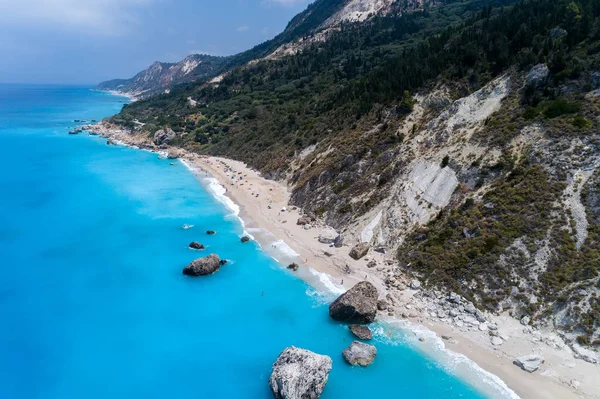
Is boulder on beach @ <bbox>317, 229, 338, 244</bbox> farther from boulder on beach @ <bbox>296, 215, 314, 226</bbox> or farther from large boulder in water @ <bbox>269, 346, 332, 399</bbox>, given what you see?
large boulder in water @ <bbox>269, 346, 332, 399</bbox>

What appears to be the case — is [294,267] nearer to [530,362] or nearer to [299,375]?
[299,375]

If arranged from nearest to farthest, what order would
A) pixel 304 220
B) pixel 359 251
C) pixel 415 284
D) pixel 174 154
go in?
pixel 415 284
pixel 359 251
pixel 304 220
pixel 174 154

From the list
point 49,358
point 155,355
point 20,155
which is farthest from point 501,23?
point 20,155

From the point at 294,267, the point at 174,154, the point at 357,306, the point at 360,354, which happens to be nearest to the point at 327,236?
the point at 294,267

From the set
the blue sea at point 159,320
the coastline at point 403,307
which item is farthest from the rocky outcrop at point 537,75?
the blue sea at point 159,320

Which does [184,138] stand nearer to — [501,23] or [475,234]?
[501,23]
